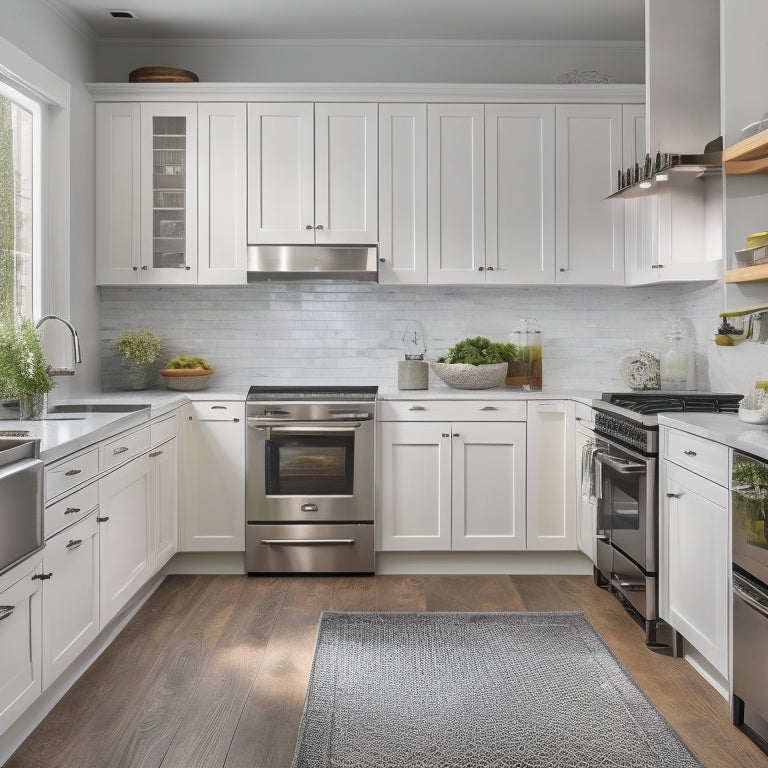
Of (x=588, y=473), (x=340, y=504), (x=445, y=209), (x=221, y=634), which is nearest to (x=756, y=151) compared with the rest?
(x=588, y=473)

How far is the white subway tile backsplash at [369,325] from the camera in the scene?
4.62 metres

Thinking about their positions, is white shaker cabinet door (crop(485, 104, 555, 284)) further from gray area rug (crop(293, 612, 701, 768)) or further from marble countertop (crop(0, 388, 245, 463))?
gray area rug (crop(293, 612, 701, 768))

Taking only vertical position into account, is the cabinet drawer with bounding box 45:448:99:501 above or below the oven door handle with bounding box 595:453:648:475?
above

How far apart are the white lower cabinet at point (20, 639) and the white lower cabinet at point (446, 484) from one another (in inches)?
82.5

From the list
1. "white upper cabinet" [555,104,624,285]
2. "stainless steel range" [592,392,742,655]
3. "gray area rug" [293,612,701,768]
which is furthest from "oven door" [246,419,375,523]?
"white upper cabinet" [555,104,624,285]

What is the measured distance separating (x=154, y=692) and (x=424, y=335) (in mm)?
2616

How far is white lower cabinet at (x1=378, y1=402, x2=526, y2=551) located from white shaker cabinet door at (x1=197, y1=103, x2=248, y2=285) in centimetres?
129

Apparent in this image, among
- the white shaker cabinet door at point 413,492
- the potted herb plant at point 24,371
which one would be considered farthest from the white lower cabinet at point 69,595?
the white shaker cabinet door at point 413,492

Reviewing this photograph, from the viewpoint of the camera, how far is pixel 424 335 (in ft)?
15.2

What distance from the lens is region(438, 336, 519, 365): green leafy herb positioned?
423cm

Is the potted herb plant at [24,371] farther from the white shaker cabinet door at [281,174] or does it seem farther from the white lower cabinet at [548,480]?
the white lower cabinet at [548,480]

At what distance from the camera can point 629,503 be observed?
128 inches

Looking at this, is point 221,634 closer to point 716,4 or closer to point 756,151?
point 756,151

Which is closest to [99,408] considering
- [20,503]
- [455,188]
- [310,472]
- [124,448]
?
[124,448]
